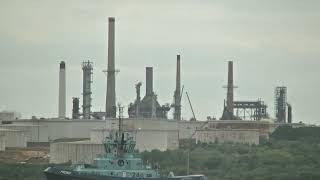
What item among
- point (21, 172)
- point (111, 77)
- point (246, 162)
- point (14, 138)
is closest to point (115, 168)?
point (21, 172)

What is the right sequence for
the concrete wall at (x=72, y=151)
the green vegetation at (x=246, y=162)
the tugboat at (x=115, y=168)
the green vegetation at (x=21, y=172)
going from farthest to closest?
the concrete wall at (x=72, y=151) → the green vegetation at (x=21, y=172) → the green vegetation at (x=246, y=162) → the tugboat at (x=115, y=168)

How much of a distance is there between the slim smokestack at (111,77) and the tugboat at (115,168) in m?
102

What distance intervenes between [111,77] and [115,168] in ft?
362

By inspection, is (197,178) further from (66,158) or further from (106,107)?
(106,107)

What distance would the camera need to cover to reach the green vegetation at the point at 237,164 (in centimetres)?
12531

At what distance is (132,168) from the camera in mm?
87625

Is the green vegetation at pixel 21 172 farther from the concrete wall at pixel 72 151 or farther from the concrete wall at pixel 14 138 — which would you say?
the concrete wall at pixel 14 138

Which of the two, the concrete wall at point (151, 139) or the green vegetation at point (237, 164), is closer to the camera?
the green vegetation at point (237, 164)

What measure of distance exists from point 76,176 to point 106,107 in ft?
358

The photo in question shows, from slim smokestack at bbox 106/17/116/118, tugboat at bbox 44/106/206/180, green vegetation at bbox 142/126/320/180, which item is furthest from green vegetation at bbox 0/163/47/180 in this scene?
slim smokestack at bbox 106/17/116/118

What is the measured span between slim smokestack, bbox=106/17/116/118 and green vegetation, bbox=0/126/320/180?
95.0 feet

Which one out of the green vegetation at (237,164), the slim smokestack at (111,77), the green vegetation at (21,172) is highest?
the slim smokestack at (111,77)

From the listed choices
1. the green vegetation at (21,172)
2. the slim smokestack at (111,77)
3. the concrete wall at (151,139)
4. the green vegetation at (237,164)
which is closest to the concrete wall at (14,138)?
the slim smokestack at (111,77)

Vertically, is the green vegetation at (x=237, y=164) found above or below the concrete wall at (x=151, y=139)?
below
